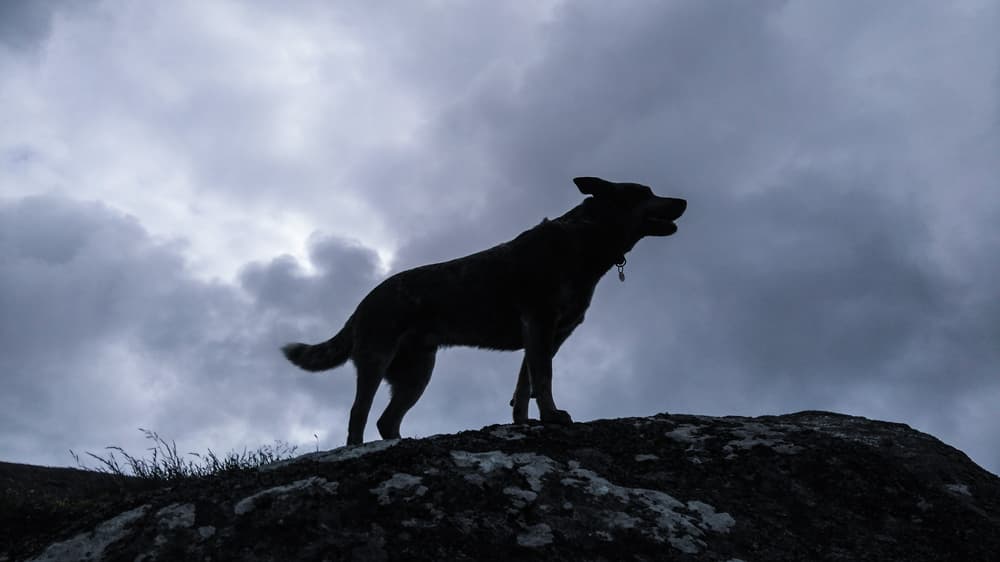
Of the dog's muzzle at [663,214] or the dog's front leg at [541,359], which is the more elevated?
the dog's muzzle at [663,214]

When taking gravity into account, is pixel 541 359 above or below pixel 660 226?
below

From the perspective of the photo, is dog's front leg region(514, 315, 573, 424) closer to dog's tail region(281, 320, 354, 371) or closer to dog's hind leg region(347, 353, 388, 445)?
dog's hind leg region(347, 353, 388, 445)

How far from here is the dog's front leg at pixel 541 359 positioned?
6629 millimetres

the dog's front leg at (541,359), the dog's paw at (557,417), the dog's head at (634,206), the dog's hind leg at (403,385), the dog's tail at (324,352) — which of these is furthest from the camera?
the dog's tail at (324,352)

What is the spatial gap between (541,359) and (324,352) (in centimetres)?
278

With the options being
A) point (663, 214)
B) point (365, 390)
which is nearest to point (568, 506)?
point (365, 390)

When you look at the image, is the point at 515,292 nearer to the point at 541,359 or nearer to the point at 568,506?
the point at 541,359

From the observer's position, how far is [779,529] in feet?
14.3

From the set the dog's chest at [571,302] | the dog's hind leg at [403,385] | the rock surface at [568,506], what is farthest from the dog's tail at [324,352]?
the rock surface at [568,506]

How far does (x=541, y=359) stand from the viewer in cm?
694

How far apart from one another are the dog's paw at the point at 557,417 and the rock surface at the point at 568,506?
2.14 ft

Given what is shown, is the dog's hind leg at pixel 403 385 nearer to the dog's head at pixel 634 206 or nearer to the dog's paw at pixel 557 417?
the dog's paw at pixel 557 417

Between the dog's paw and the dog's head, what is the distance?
2.04 meters

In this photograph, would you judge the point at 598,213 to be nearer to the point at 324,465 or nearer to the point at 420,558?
the point at 324,465
